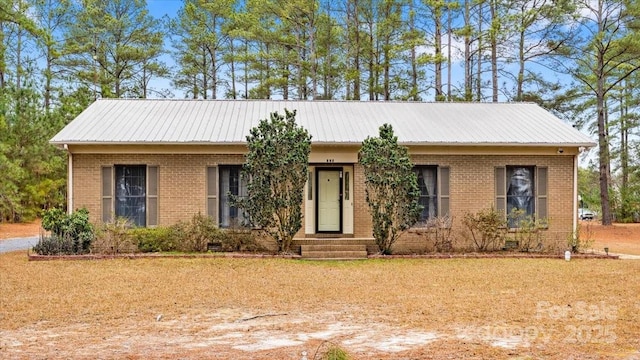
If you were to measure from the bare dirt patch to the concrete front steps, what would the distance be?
39.0ft

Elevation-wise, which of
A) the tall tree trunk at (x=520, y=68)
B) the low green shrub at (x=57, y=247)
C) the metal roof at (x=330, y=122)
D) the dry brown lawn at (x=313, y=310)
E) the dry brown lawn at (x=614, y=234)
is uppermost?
the tall tree trunk at (x=520, y=68)

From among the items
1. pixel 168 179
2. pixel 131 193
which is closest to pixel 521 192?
pixel 168 179

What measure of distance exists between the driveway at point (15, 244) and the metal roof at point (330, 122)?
12.5 ft

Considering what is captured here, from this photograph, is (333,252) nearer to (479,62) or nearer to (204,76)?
(479,62)

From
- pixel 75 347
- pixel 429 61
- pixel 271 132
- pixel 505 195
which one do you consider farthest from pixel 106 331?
pixel 429 61

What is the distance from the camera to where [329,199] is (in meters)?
14.7

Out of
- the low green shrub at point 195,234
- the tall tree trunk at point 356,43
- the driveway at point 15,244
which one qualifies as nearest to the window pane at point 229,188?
the low green shrub at point 195,234

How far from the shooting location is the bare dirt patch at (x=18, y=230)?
Result: 20.1 m

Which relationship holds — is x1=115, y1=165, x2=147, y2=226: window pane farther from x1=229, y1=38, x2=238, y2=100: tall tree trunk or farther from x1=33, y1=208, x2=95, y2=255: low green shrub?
x1=229, y1=38, x2=238, y2=100: tall tree trunk

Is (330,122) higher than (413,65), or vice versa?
(413,65)

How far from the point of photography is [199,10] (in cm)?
2956

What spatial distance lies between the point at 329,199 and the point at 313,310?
761 cm

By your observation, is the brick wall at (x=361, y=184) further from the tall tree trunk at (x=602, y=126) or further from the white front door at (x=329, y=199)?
the tall tree trunk at (x=602, y=126)

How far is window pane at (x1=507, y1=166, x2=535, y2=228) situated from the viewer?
47.6ft
